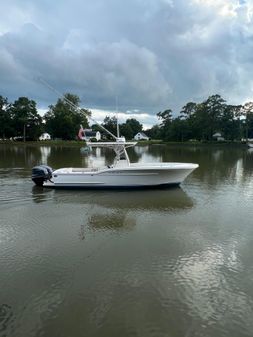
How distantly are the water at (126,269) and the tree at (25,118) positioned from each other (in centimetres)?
9458

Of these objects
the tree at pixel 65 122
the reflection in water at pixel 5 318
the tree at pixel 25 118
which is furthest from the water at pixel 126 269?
the tree at pixel 65 122

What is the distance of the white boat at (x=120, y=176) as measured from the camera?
19.5 m

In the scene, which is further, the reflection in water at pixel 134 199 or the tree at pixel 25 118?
the tree at pixel 25 118

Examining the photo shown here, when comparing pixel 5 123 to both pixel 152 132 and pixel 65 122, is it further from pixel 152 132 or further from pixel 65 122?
pixel 152 132

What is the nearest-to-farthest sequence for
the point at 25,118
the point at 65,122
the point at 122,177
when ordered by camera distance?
1. the point at 122,177
2. the point at 25,118
3. the point at 65,122

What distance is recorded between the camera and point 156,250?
10.1m

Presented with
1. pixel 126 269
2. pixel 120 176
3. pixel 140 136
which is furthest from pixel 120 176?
pixel 140 136

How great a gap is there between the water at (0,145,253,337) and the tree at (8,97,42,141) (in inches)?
3724

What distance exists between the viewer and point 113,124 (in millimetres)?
134250

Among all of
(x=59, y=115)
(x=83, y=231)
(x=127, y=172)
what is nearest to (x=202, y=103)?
(x=59, y=115)

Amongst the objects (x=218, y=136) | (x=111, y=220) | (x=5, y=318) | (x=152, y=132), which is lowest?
(x=5, y=318)

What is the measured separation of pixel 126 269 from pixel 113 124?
5011 inches

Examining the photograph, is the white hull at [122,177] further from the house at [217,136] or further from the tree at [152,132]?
the tree at [152,132]

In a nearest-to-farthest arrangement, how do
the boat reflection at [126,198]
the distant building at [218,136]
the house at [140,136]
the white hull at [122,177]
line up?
1. the boat reflection at [126,198]
2. the white hull at [122,177]
3. the distant building at [218,136]
4. the house at [140,136]
